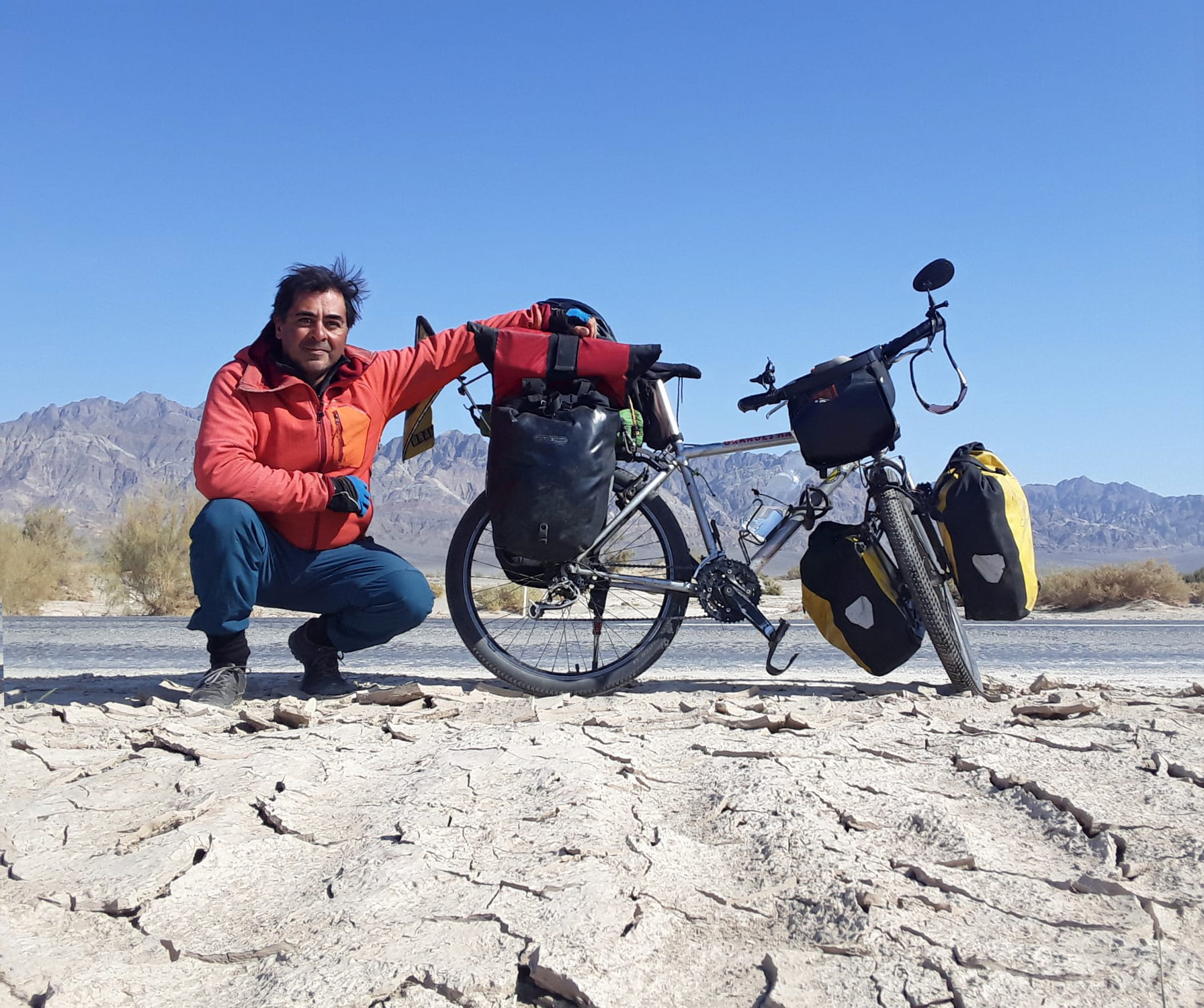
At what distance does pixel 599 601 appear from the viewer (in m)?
4.19

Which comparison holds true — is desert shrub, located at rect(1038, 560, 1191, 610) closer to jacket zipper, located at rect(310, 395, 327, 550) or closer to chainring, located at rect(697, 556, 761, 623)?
chainring, located at rect(697, 556, 761, 623)

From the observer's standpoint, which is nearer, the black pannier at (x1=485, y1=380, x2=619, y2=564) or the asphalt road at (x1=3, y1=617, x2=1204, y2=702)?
the black pannier at (x1=485, y1=380, x2=619, y2=564)

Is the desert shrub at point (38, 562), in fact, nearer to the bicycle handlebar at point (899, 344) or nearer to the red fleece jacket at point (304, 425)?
the red fleece jacket at point (304, 425)

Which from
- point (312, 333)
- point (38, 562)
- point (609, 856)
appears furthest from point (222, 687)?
point (38, 562)

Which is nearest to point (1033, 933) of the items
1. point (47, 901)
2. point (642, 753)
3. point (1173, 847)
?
point (1173, 847)

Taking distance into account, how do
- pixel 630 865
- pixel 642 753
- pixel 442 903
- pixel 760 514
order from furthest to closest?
pixel 760 514 < pixel 642 753 < pixel 630 865 < pixel 442 903

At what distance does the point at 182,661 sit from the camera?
5.30 metres

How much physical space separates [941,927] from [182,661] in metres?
4.67

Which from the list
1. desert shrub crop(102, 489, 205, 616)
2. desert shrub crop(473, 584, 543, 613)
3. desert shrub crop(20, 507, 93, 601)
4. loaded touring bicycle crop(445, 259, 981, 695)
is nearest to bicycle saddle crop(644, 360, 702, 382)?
loaded touring bicycle crop(445, 259, 981, 695)

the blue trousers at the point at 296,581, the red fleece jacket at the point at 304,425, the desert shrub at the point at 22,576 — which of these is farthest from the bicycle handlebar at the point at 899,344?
the desert shrub at the point at 22,576

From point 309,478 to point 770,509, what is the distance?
1973mm

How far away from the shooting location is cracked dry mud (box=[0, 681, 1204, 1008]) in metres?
1.52

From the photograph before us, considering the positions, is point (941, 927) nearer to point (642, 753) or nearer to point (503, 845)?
point (503, 845)

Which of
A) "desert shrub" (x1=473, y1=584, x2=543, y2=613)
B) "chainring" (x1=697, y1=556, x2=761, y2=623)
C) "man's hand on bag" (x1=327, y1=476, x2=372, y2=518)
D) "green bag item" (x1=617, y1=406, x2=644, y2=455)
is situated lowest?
"desert shrub" (x1=473, y1=584, x2=543, y2=613)
